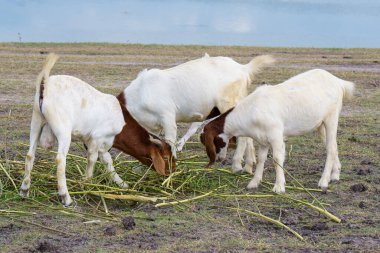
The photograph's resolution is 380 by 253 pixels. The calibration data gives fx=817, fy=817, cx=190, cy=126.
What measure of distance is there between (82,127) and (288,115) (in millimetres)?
2342

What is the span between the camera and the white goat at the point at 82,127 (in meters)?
7.94

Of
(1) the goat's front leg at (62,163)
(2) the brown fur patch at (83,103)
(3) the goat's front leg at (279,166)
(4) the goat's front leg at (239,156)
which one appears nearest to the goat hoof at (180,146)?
(4) the goat's front leg at (239,156)

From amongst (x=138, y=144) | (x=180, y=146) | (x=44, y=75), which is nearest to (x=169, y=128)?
(x=180, y=146)

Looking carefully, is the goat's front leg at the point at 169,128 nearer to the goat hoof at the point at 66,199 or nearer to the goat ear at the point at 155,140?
the goat ear at the point at 155,140

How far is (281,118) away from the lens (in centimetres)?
910

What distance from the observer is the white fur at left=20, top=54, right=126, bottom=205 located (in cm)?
791

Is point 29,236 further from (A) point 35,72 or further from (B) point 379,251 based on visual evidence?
(A) point 35,72

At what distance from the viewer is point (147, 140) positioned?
8.91 m

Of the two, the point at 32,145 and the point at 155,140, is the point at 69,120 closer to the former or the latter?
the point at 32,145

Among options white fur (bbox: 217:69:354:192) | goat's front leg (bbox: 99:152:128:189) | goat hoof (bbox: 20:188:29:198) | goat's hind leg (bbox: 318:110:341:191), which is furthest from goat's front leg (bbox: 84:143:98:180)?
goat's hind leg (bbox: 318:110:341:191)

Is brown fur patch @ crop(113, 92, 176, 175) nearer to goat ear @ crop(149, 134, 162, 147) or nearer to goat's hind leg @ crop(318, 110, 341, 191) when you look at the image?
goat ear @ crop(149, 134, 162, 147)

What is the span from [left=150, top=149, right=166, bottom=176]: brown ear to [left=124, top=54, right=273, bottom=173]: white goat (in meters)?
0.90

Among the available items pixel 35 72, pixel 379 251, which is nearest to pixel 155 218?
pixel 379 251

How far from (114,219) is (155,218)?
394 mm
